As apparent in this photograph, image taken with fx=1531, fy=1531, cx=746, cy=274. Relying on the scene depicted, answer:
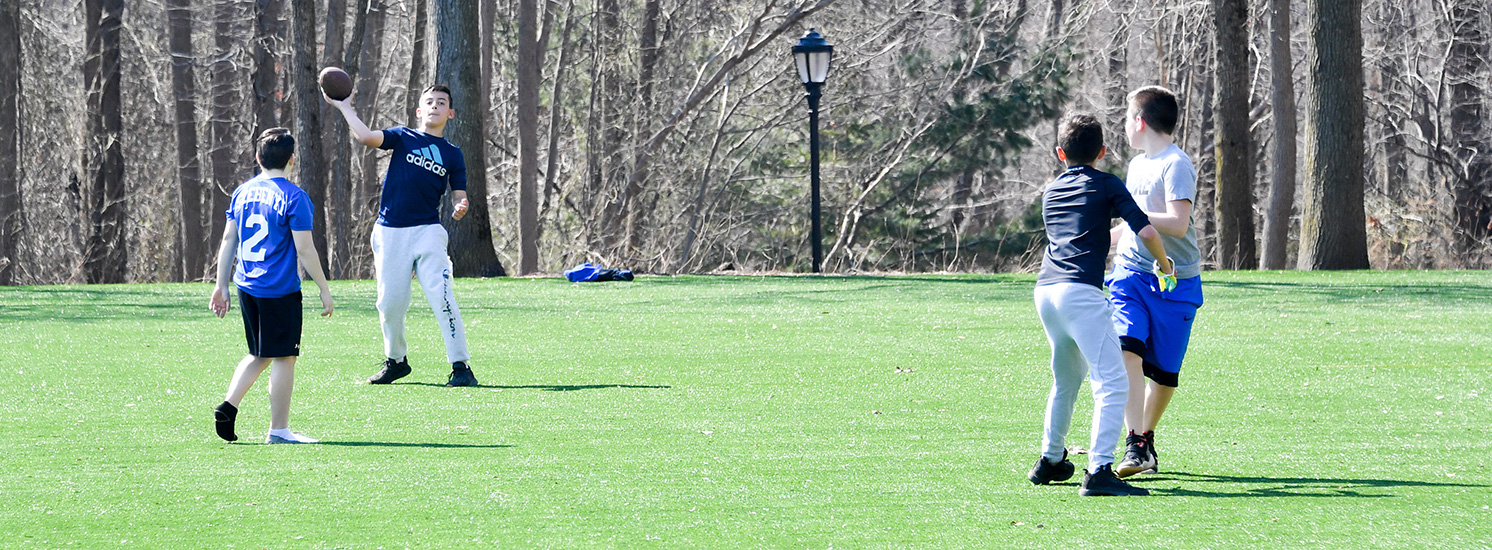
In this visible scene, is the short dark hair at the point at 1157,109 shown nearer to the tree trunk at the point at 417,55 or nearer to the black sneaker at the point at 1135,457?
the black sneaker at the point at 1135,457

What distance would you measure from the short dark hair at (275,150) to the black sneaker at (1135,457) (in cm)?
396

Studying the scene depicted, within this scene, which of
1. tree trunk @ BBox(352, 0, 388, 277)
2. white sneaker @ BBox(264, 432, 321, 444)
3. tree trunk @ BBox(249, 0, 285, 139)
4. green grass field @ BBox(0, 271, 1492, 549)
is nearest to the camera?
green grass field @ BBox(0, 271, 1492, 549)

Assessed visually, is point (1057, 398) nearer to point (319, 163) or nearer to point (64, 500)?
point (64, 500)

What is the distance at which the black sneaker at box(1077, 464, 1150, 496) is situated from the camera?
5.58 meters

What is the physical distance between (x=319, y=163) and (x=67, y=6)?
16469 millimetres

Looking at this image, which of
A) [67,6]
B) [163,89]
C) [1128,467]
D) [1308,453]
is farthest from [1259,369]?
[67,6]

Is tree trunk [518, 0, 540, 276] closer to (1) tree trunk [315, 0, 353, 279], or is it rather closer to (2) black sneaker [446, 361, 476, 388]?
(1) tree trunk [315, 0, 353, 279]

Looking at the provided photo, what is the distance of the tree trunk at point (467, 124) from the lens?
2030cm

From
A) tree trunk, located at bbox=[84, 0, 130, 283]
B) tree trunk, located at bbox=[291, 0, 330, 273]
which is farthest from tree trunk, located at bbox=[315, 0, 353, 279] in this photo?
tree trunk, located at bbox=[291, 0, 330, 273]

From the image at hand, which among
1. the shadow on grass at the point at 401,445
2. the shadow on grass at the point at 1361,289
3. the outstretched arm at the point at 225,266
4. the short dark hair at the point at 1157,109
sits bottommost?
the shadow on grass at the point at 401,445

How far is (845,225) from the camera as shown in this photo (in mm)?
29719

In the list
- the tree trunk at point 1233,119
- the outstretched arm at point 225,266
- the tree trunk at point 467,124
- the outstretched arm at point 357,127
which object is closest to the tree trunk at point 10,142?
the tree trunk at point 467,124

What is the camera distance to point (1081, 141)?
5645 millimetres

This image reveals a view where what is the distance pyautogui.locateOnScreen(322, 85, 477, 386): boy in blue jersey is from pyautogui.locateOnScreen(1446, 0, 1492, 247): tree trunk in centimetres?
2235
